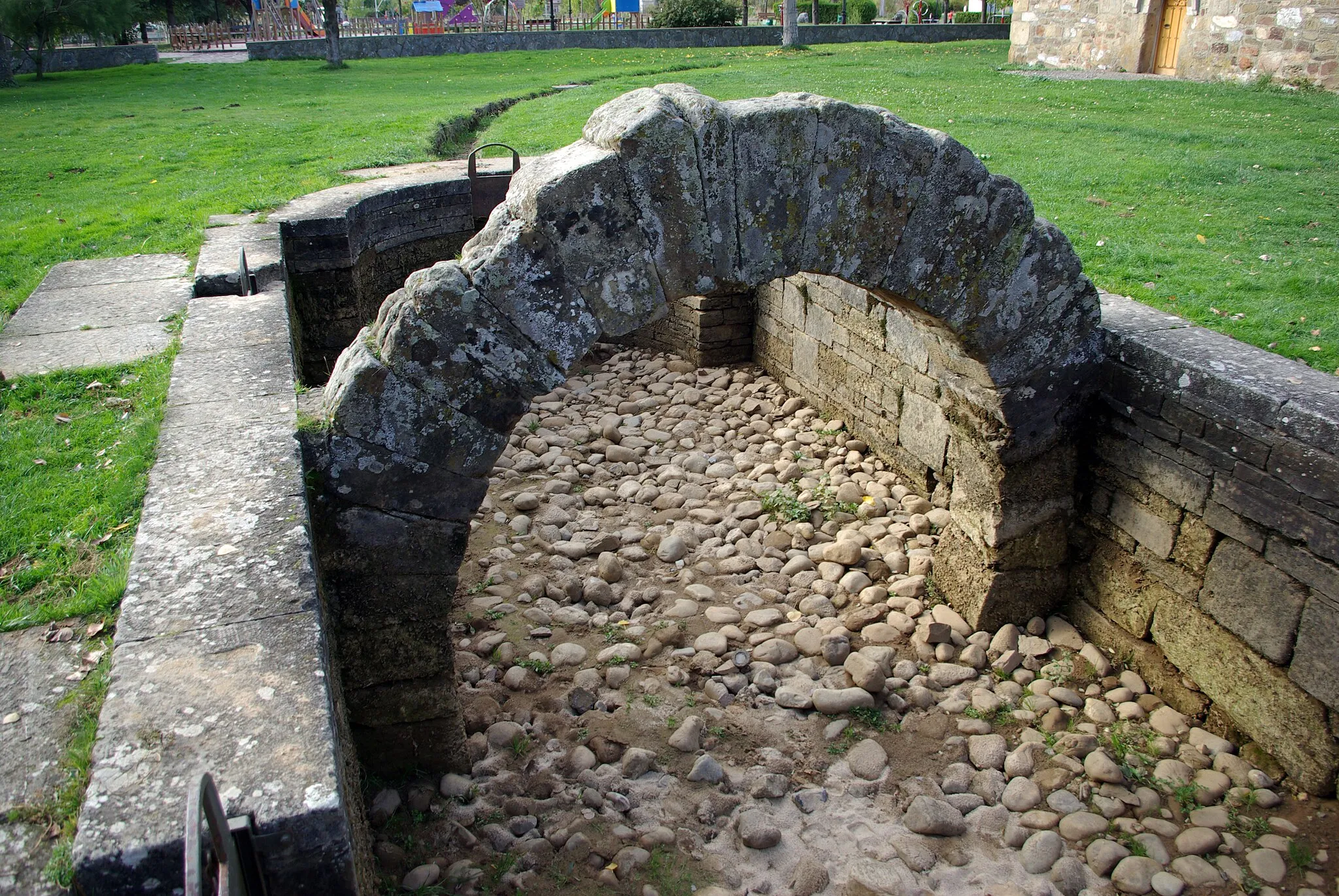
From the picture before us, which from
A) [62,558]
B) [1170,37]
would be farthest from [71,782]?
[1170,37]

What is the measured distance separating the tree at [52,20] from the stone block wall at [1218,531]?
882 inches

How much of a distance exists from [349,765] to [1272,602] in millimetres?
3624

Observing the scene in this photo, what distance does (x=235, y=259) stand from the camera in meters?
5.72

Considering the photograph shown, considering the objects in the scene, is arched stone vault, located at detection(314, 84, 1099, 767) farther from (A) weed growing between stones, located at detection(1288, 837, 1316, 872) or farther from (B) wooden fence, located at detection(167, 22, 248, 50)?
(B) wooden fence, located at detection(167, 22, 248, 50)

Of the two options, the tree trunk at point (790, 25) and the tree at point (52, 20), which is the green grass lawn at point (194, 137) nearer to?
the tree at point (52, 20)

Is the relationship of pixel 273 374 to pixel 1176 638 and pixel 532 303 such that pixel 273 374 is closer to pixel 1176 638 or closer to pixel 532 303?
pixel 532 303

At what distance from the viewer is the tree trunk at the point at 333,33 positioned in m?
20.9

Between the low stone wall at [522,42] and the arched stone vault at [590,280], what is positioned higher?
the low stone wall at [522,42]

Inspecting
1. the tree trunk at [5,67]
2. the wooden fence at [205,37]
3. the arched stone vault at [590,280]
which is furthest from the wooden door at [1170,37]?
the wooden fence at [205,37]

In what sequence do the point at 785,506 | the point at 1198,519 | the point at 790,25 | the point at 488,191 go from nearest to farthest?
the point at 1198,519 < the point at 785,506 < the point at 488,191 < the point at 790,25

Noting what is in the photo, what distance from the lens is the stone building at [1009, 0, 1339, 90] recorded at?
12344 millimetres

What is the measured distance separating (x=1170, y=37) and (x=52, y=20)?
21822mm

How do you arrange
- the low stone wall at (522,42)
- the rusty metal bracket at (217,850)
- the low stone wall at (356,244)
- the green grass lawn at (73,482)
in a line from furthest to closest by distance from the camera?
the low stone wall at (522,42), the low stone wall at (356,244), the green grass lawn at (73,482), the rusty metal bracket at (217,850)

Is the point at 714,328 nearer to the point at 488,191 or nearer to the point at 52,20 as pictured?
the point at 488,191
